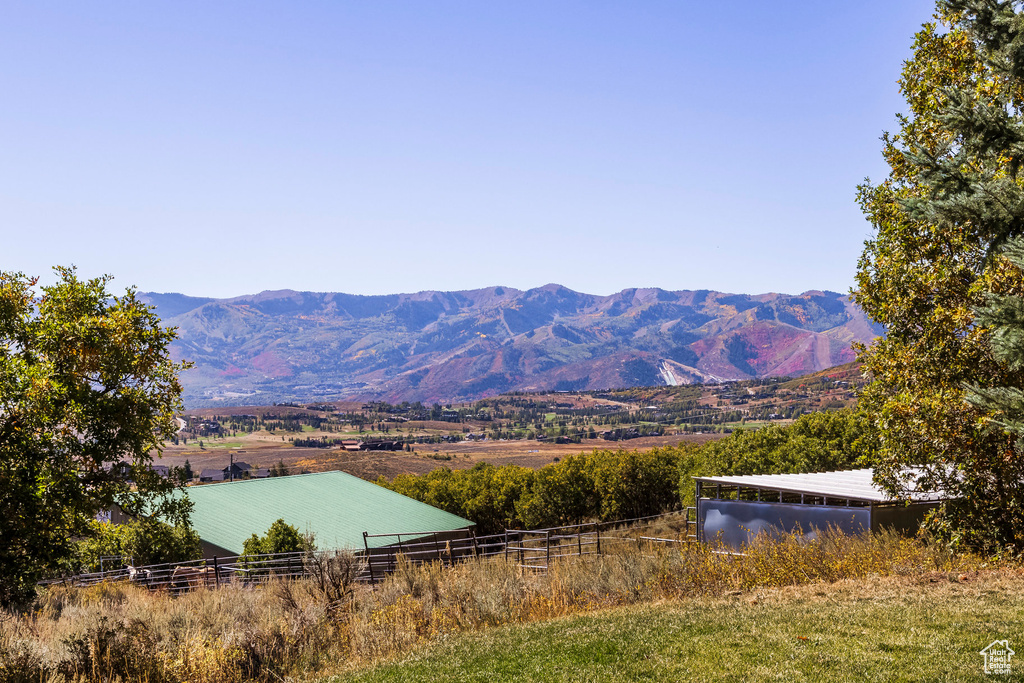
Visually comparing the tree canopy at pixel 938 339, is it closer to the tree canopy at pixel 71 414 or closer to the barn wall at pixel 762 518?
the barn wall at pixel 762 518

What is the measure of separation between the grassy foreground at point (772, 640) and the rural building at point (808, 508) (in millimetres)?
7807

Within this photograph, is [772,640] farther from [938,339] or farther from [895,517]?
[895,517]

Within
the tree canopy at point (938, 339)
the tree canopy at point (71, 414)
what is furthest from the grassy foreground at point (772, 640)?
the tree canopy at point (71, 414)

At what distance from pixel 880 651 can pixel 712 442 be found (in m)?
34.5

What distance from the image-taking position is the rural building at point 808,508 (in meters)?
19.6

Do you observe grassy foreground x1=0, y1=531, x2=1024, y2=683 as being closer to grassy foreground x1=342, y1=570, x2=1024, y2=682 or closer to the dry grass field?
grassy foreground x1=342, y1=570, x2=1024, y2=682

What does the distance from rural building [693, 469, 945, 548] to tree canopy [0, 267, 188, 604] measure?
41.3 feet

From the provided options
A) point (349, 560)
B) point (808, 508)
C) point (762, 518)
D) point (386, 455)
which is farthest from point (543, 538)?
point (386, 455)

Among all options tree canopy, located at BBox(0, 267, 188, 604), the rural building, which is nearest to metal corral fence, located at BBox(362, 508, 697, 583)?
the rural building

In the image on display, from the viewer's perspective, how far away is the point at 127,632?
10.4m

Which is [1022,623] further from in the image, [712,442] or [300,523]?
[712,442]

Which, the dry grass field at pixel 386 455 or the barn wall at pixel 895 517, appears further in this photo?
the dry grass field at pixel 386 455

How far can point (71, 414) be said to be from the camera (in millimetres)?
10125

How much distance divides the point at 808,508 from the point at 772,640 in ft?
47.4
